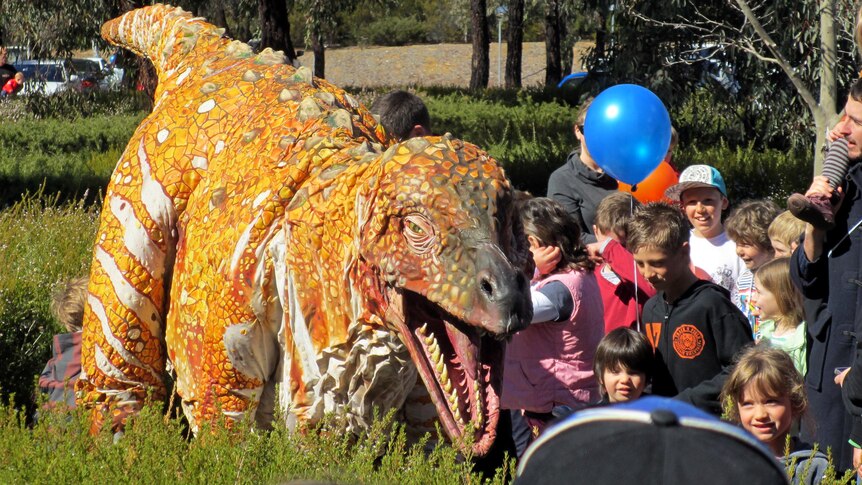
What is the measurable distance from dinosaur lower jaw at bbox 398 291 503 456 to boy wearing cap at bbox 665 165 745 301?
319cm

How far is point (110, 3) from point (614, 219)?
13491 millimetres

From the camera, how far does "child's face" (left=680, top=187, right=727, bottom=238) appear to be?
5977mm

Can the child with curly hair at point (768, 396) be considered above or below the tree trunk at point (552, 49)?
above

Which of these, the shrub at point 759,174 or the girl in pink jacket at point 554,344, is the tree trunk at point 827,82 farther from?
the girl in pink jacket at point 554,344

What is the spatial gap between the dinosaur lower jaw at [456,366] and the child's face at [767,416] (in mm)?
1285

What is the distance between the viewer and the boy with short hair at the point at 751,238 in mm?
5582

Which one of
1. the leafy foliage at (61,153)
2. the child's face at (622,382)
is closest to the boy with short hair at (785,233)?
the child's face at (622,382)

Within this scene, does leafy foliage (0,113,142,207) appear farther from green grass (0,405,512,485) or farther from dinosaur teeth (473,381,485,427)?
dinosaur teeth (473,381,485,427)

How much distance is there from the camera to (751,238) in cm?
561

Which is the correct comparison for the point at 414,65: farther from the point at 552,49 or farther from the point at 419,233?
the point at 419,233

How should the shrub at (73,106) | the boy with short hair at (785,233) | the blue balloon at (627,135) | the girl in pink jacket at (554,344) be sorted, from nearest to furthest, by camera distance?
the girl in pink jacket at (554,344), the boy with short hair at (785,233), the blue balloon at (627,135), the shrub at (73,106)

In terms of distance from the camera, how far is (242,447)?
3.29 m

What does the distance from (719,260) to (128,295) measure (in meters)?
3.30

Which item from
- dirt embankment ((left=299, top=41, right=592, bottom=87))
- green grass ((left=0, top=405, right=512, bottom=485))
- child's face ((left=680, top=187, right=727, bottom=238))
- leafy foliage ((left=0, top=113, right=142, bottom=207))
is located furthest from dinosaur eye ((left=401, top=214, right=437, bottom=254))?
dirt embankment ((left=299, top=41, right=592, bottom=87))
